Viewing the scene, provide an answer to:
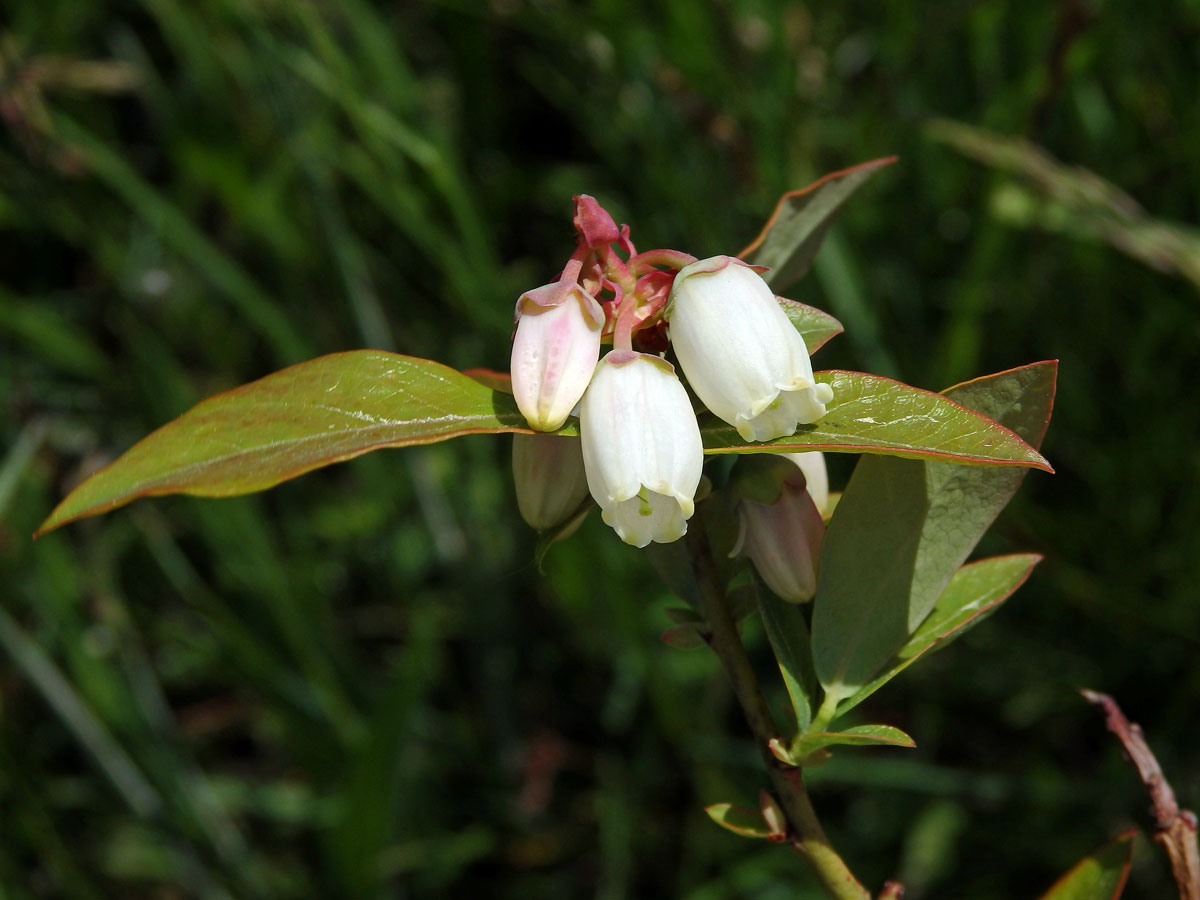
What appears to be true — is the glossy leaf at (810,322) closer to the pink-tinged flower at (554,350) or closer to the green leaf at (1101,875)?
the pink-tinged flower at (554,350)

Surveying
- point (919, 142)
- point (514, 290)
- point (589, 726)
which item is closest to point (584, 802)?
point (589, 726)

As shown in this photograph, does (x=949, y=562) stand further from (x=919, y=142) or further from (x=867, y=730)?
(x=919, y=142)

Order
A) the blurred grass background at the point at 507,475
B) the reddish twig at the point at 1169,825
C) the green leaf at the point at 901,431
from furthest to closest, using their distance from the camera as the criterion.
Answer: the blurred grass background at the point at 507,475 → the reddish twig at the point at 1169,825 → the green leaf at the point at 901,431

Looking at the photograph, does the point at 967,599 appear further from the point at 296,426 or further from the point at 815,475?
the point at 296,426

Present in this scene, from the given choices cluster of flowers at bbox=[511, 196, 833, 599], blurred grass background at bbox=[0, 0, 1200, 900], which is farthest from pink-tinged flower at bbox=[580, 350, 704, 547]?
blurred grass background at bbox=[0, 0, 1200, 900]

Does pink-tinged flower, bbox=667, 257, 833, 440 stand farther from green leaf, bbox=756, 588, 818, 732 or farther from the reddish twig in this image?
the reddish twig

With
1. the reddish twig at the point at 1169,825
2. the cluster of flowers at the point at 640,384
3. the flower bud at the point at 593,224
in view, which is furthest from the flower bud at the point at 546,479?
the reddish twig at the point at 1169,825

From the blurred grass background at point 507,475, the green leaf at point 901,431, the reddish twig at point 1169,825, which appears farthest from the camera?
the blurred grass background at point 507,475
